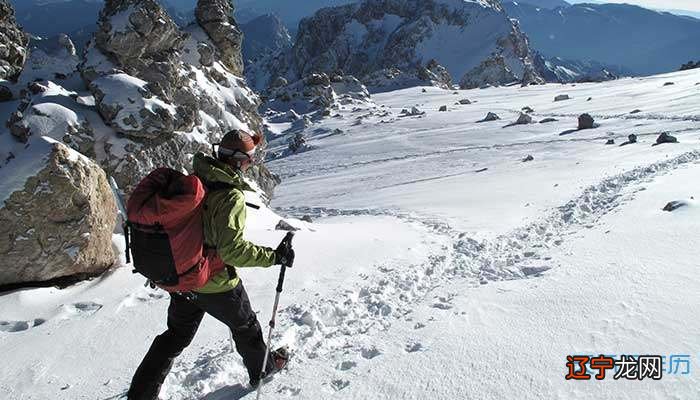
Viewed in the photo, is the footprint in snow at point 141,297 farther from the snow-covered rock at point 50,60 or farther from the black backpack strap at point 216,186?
the snow-covered rock at point 50,60

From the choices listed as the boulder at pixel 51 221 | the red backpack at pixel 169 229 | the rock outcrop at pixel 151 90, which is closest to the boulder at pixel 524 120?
the rock outcrop at pixel 151 90

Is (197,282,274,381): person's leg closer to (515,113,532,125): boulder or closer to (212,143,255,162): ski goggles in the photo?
(212,143,255,162): ski goggles

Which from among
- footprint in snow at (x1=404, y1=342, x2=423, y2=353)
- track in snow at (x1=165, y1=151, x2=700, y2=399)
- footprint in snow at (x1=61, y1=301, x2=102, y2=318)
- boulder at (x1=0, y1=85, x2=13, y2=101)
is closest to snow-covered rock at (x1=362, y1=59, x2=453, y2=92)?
track in snow at (x1=165, y1=151, x2=700, y2=399)

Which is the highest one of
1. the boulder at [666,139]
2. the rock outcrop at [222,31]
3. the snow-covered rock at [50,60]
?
the rock outcrop at [222,31]

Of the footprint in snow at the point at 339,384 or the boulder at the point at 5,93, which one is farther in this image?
the boulder at the point at 5,93

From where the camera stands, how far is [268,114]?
61719 mm

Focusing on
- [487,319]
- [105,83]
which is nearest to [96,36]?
[105,83]

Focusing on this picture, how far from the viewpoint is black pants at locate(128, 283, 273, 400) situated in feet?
11.9

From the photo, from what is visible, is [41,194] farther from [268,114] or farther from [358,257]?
[268,114]

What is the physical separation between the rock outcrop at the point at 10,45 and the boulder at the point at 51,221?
4303mm

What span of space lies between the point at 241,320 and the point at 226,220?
0.88 m

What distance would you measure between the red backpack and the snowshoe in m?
1.03

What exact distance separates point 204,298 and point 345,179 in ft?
57.7

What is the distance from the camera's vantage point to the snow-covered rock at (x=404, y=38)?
140500 millimetres
